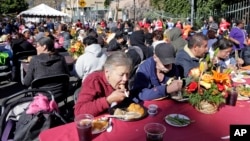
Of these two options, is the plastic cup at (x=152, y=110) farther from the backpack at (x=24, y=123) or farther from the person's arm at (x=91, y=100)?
the backpack at (x=24, y=123)

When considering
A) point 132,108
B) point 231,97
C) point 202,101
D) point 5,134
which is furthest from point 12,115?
point 231,97

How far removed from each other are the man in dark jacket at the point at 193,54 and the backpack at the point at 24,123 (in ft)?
6.65

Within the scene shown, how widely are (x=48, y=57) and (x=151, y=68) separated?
214 cm

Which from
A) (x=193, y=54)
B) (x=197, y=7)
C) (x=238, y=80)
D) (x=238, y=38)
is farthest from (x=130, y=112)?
(x=197, y=7)

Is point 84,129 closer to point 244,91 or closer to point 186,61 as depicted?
point 244,91

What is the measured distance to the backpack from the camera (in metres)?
2.47

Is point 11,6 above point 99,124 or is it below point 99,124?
above

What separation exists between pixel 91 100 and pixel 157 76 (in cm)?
99

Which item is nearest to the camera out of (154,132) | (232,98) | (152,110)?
(154,132)

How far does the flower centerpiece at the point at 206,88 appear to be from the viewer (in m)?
2.54

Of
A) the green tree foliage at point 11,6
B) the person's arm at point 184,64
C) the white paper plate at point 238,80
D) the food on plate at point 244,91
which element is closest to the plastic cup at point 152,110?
the food on plate at point 244,91

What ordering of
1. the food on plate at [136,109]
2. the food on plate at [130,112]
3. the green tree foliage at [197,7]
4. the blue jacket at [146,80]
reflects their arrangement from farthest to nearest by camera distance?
the green tree foliage at [197,7] → the blue jacket at [146,80] → the food on plate at [136,109] → the food on plate at [130,112]

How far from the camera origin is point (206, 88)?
8.37ft

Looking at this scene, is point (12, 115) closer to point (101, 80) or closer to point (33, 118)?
point (33, 118)
